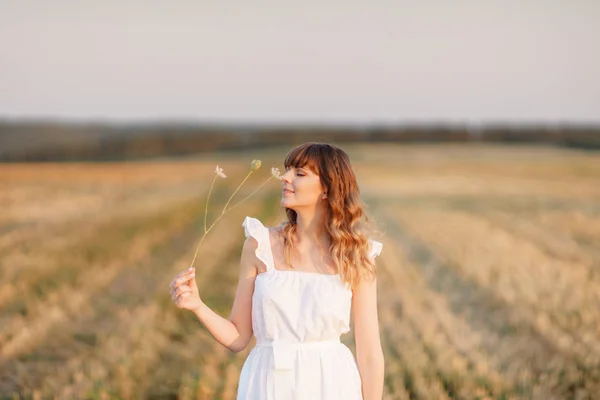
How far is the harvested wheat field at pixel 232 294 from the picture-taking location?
7.73m

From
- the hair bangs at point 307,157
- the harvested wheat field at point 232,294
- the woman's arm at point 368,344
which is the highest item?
the hair bangs at point 307,157

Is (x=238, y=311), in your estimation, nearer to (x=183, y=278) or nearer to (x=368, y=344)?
(x=183, y=278)

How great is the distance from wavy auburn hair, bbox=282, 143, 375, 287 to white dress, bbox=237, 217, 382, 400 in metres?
0.11

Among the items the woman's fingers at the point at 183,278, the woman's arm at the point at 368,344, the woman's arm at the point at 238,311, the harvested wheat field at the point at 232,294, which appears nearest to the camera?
the woman's fingers at the point at 183,278

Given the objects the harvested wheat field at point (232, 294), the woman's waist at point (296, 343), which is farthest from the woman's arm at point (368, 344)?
the harvested wheat field at point (232, 294)

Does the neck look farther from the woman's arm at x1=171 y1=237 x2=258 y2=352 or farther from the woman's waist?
the woman's waist

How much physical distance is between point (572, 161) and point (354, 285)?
56095mm

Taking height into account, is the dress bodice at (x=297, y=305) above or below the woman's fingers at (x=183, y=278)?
below

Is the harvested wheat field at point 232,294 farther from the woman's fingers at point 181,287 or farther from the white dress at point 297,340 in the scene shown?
the woman's fingers at point 181,287

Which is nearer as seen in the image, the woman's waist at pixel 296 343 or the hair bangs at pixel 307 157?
the woman's waist at pixel 296 343

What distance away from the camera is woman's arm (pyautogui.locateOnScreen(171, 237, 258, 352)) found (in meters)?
3.80

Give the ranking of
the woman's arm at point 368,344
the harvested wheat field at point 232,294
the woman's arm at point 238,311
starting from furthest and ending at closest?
the harvested wheat field at point 232,294 → the woman's arm at point 368,344 → the woman's arm at point 238,311

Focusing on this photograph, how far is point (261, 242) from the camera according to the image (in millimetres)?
3871

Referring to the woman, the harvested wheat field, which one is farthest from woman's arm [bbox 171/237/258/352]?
the harvested wheat field
